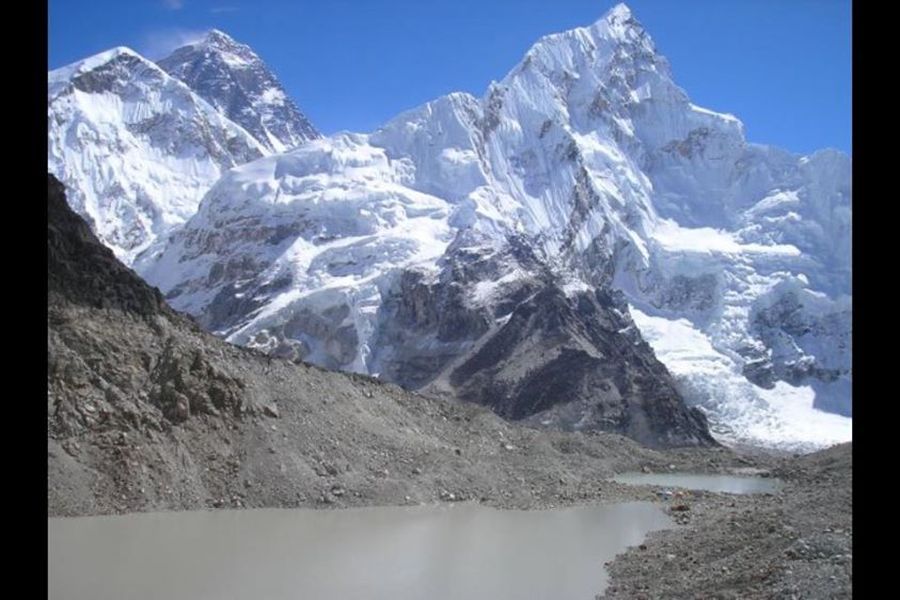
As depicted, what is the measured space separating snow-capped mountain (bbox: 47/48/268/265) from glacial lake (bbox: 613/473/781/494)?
113 metres

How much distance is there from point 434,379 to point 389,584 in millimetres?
69262

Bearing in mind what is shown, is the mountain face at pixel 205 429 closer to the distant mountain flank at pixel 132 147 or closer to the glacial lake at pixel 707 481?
the glacial lake at pixel 707 481

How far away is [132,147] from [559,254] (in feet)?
276

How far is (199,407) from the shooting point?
3238 centimetres

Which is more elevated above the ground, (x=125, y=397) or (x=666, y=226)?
(x=666, y=226)

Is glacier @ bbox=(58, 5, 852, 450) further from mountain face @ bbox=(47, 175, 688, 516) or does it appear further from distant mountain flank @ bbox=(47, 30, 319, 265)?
mountain face @ bbox=(47, 175, 688, 516)

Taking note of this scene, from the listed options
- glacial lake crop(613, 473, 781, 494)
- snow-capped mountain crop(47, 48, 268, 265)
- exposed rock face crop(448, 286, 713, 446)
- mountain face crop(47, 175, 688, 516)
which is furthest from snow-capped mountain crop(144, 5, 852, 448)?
mountain face crop(47, 175, 688, 516)

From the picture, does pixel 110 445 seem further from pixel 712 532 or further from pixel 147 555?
pixel 712 532

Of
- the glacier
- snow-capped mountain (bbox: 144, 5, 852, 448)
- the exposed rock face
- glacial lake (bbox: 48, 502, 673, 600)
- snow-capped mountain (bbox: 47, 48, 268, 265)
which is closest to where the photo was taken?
glacial lake (bbox: 48, 502, 673, 600)

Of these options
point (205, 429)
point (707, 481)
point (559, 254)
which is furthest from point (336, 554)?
point (559, 254)

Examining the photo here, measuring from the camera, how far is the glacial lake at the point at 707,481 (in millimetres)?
49562

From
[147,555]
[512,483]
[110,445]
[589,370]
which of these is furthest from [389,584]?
[589,370]

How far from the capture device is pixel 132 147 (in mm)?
177875

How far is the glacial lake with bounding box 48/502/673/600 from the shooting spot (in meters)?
19.9
